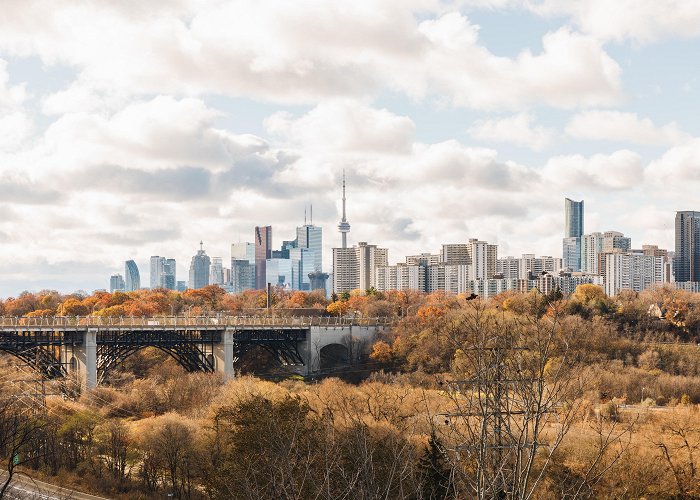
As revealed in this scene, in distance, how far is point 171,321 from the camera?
335 ft

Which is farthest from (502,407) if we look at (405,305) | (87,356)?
(405,305)

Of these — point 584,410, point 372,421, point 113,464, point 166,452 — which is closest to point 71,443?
point 113,464

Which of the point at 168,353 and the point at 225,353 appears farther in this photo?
the point at 225,353

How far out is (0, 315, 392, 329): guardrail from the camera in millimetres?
92219

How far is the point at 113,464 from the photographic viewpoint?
196 feet

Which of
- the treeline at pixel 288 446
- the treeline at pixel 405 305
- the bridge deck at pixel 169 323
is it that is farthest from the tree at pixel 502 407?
the bridge deck at pixel 169 323

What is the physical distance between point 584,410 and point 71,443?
1505 inches

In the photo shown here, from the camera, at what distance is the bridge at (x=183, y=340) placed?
88.5m

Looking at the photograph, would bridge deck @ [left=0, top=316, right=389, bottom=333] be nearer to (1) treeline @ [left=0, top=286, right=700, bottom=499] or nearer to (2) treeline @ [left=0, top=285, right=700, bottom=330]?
(1) treeline @ [left=0, top=286, right=700, bottom=499]

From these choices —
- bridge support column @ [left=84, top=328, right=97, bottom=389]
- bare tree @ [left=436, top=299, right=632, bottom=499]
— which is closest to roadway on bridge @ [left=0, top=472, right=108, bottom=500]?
bridge support column @ [left=84, top=328, right=97, bottom=389]

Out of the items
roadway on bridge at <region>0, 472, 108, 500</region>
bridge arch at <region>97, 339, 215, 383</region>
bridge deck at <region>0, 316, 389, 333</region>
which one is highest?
bridge deck at <region>0, 316, 389, 333</region>

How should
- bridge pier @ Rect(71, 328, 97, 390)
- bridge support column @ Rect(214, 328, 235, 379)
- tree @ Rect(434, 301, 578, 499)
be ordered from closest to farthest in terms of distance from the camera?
tree @ Rect(434, 301, 578, 499) → bridge pier @ Rect(71, 328, 97, 390) → bridge support column @ Rect(214, 328, 235, 379)

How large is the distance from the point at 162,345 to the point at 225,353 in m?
8.65

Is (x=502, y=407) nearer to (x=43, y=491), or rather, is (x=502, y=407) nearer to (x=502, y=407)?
(x=502, y=407)
